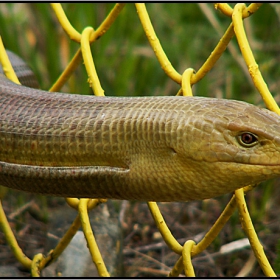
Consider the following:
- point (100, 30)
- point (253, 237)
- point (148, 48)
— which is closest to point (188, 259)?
point (253, 237)

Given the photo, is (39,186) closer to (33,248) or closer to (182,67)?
(33,248)

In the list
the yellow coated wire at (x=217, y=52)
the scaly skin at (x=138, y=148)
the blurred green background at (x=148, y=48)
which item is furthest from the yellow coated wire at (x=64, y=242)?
the blurred green background at (x=148, y=48)

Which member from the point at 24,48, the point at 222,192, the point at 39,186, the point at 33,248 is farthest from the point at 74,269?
the point at 24,48

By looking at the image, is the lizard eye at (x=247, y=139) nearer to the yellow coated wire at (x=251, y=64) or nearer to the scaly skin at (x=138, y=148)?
the scaly skin at (x=138, y=148)

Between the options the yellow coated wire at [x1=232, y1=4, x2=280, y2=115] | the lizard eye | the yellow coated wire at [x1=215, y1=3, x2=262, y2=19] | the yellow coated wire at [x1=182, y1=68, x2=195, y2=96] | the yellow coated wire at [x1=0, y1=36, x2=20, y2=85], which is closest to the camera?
the lizard eye

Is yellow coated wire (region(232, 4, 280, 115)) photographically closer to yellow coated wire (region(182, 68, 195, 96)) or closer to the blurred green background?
yellow coated wire (region(182, 68, 195, 96))

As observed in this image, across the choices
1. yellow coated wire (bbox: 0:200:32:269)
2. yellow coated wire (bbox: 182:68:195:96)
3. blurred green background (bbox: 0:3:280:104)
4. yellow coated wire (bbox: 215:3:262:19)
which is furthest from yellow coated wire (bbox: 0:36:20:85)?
blurred green background (bbox: 0:3:280:104)

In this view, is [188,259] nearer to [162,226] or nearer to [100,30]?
[162,226]
